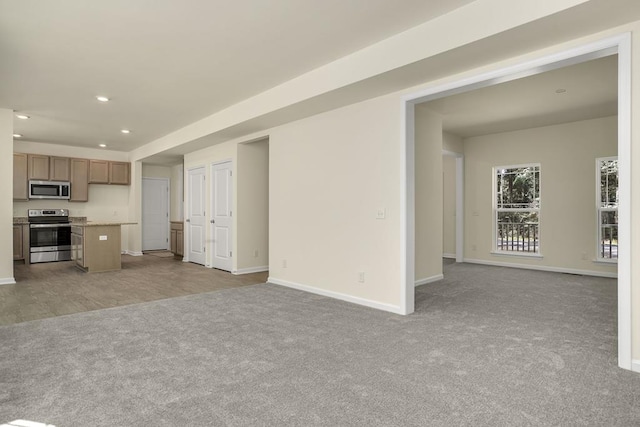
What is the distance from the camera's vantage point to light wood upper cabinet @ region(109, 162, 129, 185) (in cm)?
899

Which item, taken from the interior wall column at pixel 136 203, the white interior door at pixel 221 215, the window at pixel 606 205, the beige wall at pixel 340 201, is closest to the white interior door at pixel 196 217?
the white interior door at pixel 221 215

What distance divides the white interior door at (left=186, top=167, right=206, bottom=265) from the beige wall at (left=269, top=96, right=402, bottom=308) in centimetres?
239

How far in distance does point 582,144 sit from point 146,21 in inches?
265

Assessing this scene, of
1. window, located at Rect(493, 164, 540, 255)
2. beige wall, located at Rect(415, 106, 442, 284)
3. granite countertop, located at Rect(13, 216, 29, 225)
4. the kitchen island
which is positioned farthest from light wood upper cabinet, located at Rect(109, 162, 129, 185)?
window, located at Rect(493, 164, 540, 255)

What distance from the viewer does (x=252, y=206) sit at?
21.8ft

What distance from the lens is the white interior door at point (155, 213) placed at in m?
9.79

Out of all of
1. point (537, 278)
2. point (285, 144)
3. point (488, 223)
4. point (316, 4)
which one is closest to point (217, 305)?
point (285, 144)

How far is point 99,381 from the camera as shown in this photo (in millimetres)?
2381

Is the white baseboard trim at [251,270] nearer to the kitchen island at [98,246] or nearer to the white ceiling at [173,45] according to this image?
the kitchen island at [98,246]

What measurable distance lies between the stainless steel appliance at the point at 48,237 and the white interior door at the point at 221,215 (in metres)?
3.39

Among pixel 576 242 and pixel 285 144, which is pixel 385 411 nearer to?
pixel 285 144

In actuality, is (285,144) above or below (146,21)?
below

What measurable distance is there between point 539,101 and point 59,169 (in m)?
9.27

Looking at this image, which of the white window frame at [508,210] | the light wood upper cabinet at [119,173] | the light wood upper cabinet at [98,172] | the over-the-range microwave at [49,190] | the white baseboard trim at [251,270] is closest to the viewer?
the white baseboard trim at [251,270]
